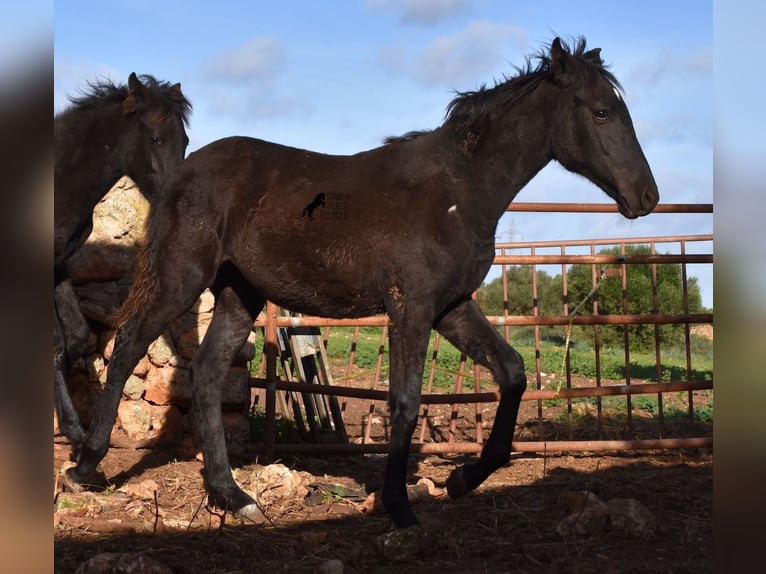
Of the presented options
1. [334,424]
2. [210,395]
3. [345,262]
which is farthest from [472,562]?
[334,424]

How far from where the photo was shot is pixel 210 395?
471 centimetres

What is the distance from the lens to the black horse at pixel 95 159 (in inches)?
219

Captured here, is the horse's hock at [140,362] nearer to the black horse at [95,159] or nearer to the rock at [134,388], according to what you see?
the rock at [134,388]

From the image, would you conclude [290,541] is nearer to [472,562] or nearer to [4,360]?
[472,562]

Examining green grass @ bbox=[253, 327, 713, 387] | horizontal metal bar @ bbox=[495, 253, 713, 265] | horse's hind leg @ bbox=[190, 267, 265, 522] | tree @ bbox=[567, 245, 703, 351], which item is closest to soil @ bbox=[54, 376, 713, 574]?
horse's hind leg @ bbox=[190, 267, 265, 522]

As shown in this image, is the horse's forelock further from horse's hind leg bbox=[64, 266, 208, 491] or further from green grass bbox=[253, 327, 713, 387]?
green grass bbox=[253, 327, 713, 387]

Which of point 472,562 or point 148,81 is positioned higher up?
point 148,81

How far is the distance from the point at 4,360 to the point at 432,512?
330 centimetres

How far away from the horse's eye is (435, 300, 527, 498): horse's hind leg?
1.29 metres

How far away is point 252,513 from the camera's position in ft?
13.9

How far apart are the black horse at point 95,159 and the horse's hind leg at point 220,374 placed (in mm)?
1177

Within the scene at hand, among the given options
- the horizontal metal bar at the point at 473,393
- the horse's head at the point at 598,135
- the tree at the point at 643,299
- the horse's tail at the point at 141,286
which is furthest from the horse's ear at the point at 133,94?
the tree at the point at 643,299

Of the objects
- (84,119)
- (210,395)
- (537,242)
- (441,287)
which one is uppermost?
(84,119)

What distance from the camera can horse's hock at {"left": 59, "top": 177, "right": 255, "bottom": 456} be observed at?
6117 mm
